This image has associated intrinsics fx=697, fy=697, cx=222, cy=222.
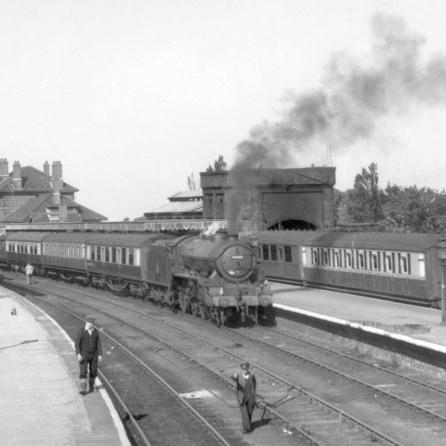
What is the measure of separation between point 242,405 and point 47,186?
9046 centimetres

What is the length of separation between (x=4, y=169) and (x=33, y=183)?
15.5ft

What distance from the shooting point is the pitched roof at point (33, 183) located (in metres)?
95.4

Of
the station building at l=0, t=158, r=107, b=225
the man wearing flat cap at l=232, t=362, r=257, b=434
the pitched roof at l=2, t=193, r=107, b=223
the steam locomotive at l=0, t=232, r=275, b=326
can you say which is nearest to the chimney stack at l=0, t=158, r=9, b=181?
the station building at l=0, t=158, r=107, b=225

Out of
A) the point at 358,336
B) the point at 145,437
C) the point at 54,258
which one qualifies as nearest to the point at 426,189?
the point at 54,258

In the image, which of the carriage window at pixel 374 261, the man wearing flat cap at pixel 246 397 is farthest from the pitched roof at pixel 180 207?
the man wearing flat cap at pixel 246 397

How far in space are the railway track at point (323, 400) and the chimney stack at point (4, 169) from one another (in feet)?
273

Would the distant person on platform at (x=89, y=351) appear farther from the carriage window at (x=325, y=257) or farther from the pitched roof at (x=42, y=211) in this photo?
the pitched roof at (x=42, y=211)

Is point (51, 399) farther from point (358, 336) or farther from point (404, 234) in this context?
point (404, 234)

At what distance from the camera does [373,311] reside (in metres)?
22.0

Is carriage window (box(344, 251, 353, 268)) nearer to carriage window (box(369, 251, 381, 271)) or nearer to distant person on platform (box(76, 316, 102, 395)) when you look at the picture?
carriage window (box(369, 251, 381, 271))

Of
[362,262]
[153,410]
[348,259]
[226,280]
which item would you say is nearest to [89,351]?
[153,410]

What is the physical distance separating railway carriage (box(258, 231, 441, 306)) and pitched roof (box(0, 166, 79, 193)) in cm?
6760

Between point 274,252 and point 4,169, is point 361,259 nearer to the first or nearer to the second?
point 274,252

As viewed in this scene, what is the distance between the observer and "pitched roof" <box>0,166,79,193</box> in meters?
95.4
